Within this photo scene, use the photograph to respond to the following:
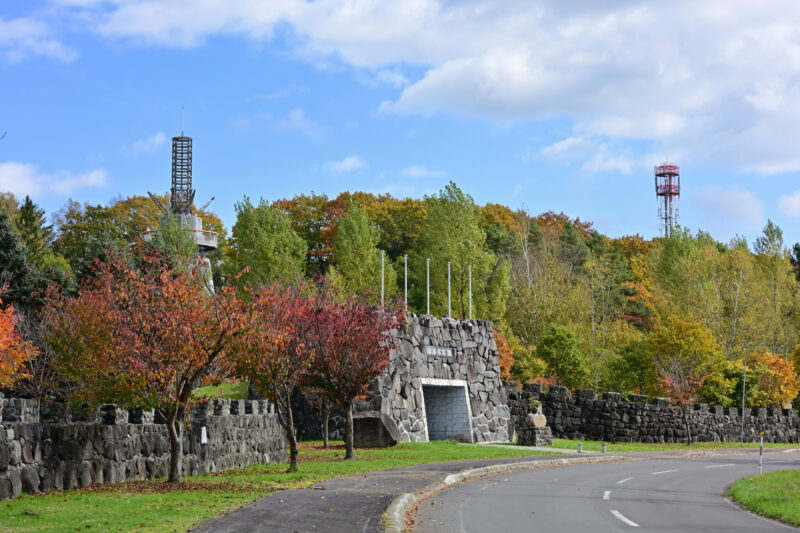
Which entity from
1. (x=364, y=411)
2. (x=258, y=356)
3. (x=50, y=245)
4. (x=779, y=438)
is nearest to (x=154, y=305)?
(x=258, y=356)

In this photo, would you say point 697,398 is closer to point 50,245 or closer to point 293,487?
point 293,487

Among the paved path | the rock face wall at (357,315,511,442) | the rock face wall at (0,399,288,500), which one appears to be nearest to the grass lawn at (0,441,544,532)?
the rock face wall at (0,399,288,500)

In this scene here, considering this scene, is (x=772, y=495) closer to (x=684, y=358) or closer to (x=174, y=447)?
(x=174, y=447)

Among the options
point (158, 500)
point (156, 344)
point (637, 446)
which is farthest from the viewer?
point (637, 446)

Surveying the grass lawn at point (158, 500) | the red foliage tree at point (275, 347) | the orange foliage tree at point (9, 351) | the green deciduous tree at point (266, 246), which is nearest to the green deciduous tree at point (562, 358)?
the green deciduous tree at point (266, 246)

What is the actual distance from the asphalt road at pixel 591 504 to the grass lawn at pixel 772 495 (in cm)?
37

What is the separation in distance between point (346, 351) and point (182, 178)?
4560cm

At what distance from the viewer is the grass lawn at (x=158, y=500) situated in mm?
13547

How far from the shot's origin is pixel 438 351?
139 ft

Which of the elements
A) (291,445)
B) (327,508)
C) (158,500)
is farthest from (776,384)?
(158,500)

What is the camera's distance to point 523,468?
94.2 ft

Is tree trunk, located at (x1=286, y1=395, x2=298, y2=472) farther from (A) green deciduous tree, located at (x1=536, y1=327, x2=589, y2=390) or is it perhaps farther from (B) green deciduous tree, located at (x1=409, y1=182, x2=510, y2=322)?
(B) green deciduous tree, located at (x1=409, y1=182, x2=510, y2=322)

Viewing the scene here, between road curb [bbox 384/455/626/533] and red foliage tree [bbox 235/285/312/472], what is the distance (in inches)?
176

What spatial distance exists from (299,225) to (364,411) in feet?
136
